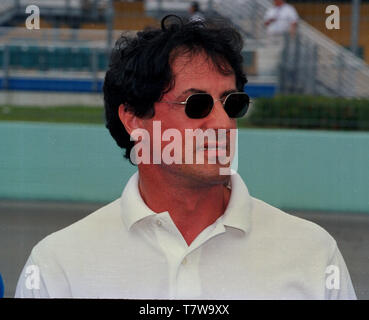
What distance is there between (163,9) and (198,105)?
0.42m

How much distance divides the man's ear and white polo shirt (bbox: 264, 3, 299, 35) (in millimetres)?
706

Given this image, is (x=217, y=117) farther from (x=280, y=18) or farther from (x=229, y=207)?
(x=280, y=18)

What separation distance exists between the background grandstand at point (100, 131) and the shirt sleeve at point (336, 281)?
9 cm

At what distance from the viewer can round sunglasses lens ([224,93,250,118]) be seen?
274 centimetres

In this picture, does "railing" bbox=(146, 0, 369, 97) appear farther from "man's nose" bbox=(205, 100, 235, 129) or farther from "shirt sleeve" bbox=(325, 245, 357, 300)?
"shirt sleeve" bbox=(325, 245, 357, 300)

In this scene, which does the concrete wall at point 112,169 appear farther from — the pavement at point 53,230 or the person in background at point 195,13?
the person in background at point 195,13

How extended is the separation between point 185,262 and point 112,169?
0.42 meters

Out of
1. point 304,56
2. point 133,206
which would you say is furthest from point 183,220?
point 304,56

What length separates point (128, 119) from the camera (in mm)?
2799

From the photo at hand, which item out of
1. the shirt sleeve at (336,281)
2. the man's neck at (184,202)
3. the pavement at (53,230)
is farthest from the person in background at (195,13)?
the shirt sleeve at (336,281)

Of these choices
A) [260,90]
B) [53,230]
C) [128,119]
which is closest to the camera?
[128,119]

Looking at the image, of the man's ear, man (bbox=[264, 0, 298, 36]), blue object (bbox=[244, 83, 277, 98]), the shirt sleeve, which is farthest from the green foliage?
the shirt sleeve

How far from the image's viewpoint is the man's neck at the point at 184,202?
2.83 m
